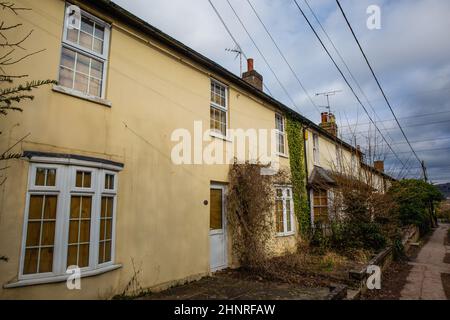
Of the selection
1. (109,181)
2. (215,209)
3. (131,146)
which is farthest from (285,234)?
(109,181)

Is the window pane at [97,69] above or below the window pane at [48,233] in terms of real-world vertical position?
above

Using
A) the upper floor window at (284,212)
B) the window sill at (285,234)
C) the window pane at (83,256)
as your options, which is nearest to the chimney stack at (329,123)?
the upper floor window at (284,212)

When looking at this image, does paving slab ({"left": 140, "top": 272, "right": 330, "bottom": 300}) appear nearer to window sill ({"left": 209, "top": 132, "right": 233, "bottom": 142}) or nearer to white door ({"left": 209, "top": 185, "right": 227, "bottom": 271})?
white door ({"left": 209, "top": 185, "right": 227, "bottom": 271})

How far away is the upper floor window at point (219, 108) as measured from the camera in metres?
9.30

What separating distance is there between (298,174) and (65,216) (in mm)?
10353

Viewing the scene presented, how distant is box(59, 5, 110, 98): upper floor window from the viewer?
5699mm

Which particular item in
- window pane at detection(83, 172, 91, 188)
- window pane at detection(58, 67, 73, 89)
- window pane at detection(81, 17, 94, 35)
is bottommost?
window pane at detection(83, 172, 91, 188)

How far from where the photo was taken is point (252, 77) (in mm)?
12930

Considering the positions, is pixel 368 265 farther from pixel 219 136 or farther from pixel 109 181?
pixel 109 181

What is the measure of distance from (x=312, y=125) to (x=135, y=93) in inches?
430

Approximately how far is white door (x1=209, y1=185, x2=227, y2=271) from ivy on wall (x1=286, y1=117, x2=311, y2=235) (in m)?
4.81

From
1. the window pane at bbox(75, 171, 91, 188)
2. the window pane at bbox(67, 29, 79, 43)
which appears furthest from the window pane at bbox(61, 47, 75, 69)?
the window pane at bbox(75, 171, 91, 188)

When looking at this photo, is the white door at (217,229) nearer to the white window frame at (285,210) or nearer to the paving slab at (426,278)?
the white window frame at (285,210)

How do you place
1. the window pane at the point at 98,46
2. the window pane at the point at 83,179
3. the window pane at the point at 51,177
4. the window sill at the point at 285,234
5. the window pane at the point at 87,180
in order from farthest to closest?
the window sill at the point at 285,234, the window pane at the point at 98,46, the window pane at the point at 87,180, the window pane at the point at 83,179, the window pane at the point at 51,177
